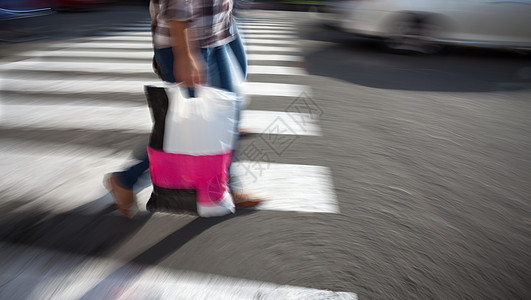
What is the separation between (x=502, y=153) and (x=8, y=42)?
27.8 ft

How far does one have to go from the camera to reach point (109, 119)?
4.10 m

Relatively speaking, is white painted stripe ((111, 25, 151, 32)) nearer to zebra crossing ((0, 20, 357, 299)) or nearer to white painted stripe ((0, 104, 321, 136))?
zebra crossing ((0, 20, 357, 299))

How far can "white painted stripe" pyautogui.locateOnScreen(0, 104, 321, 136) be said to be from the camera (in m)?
3.89

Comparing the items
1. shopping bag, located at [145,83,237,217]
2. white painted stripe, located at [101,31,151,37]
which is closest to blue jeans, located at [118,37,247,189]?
shopping bag, located at [145,83,237,217]

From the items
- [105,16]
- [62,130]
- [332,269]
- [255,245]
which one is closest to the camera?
[332,269]

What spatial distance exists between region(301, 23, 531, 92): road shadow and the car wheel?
0.13 metres

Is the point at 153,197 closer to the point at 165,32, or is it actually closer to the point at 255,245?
the point at 255,245

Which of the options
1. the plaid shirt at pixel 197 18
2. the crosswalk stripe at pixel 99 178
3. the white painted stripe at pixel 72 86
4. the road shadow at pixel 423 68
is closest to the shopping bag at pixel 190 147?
the plaid shirt at pixel 197 18

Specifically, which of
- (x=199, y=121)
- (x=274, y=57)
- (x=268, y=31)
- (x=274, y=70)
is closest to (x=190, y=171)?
(x=199, y=121)

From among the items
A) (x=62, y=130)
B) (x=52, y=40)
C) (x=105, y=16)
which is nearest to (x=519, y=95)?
(x=62, y=130)

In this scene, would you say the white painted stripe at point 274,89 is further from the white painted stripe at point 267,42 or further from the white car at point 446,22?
the white painted stripe at point 267,42

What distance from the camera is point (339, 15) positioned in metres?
7.64

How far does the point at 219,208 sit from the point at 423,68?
16.4 feet

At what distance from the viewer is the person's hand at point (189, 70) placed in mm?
2014
